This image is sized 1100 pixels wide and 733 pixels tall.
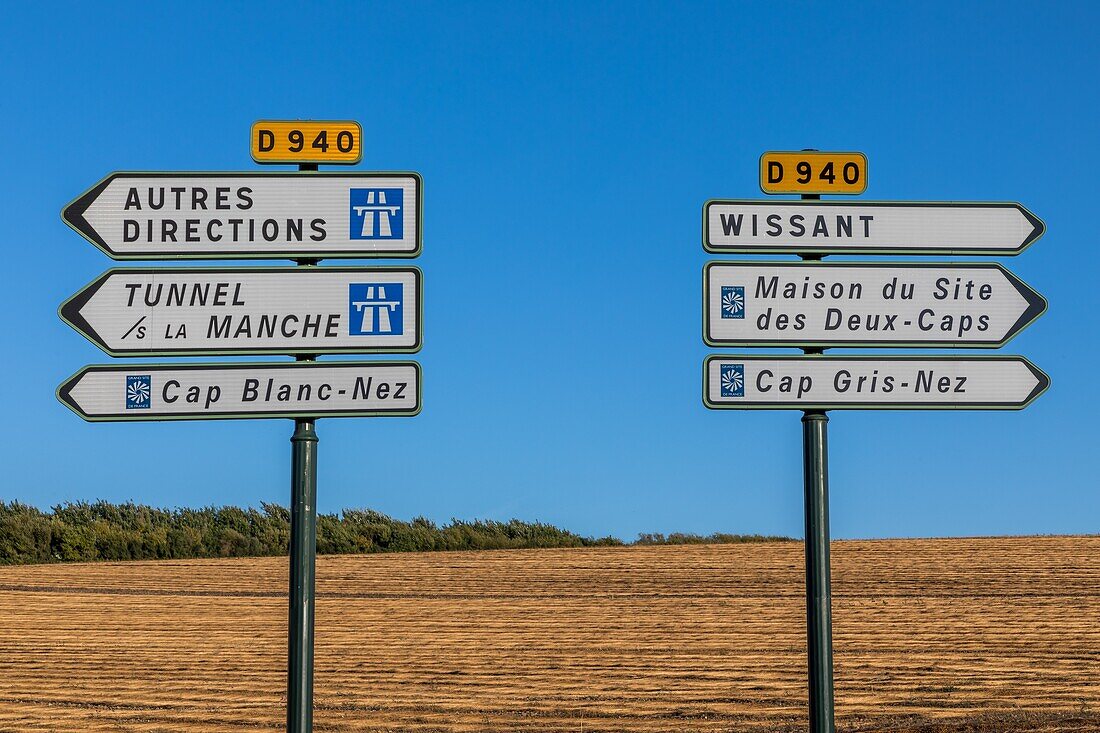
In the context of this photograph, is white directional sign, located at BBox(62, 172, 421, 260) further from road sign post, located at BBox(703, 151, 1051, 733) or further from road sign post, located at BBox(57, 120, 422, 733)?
road sign post, located at BBox(703, 151, 1051, 733)

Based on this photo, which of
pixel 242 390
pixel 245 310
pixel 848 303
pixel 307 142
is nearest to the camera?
pixel 242 390

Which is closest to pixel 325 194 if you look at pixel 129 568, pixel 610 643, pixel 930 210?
pixel 930 210

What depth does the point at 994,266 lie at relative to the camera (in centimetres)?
805

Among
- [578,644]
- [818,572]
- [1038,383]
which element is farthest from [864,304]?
[578,644]

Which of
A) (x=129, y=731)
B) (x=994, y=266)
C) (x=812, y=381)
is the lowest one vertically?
(x=129, y=731)

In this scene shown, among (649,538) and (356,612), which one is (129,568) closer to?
(356,612)

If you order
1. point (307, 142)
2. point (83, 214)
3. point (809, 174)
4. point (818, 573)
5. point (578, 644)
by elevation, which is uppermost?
point (307, 142)

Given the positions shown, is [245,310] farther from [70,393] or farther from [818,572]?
[818,572]

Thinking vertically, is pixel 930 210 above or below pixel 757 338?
above

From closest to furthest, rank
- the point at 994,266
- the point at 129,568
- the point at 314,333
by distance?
the point at 314,333
the point at 994,266
the point at 129,568

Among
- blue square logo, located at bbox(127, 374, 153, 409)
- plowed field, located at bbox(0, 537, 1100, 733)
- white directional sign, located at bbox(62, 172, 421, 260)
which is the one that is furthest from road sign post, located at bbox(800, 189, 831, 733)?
plowed field, located at bbox(0, 537, 1100, 733)

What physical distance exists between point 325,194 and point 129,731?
32.1 ft

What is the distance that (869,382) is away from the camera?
7.86 m

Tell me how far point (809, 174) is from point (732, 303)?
1041 mm
